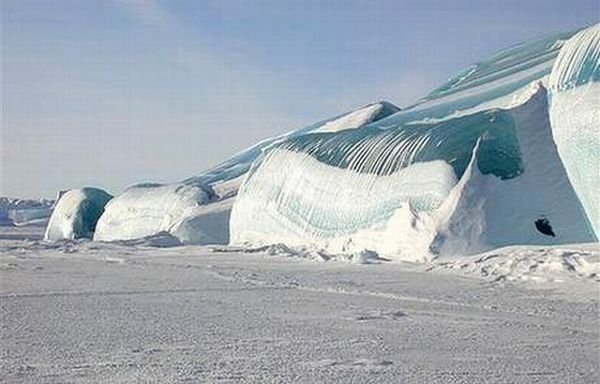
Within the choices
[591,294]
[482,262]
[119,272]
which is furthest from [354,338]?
[119,272]

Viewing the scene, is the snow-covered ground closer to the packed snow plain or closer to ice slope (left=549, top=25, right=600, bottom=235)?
the packed snow plain

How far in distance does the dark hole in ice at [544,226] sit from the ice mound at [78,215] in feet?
110

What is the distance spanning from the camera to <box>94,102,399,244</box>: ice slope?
36906 millimetres

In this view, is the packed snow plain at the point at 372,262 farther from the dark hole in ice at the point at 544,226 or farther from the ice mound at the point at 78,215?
the ice mound at the point at 78,215

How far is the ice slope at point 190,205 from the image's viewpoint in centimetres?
3691

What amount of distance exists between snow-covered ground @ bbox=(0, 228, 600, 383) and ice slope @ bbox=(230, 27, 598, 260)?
2373mm

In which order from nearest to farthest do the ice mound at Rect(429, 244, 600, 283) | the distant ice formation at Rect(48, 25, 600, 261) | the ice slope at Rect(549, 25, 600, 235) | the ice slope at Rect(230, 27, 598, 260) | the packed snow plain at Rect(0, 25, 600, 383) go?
the packed snow plain at Rect(0, 25, 600, 383)
the ice mound at Rect(429, 244, 600, 283)
the ice slope at Rect(549, 25, 600, 235)
the distant ice formation at Rect(48, 25, 600, 261)
the ice slope at Rect(230, 27, 598, 260)

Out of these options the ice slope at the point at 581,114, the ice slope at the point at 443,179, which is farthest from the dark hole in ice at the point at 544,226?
the ice slope at the point at 581,114

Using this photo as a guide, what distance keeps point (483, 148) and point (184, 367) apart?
16988 mm

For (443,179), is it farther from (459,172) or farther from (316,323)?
(316,323)

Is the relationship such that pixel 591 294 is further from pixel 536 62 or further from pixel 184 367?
pixel 536 62

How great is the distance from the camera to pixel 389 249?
2344 cm

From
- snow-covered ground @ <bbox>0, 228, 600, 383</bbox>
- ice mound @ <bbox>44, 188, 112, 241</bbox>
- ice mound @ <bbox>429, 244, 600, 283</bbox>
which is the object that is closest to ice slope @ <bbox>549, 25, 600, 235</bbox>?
ice mound @ <bbox>429, 244, 600, 283</bbox>

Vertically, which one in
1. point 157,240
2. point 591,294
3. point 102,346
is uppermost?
point 102,346
